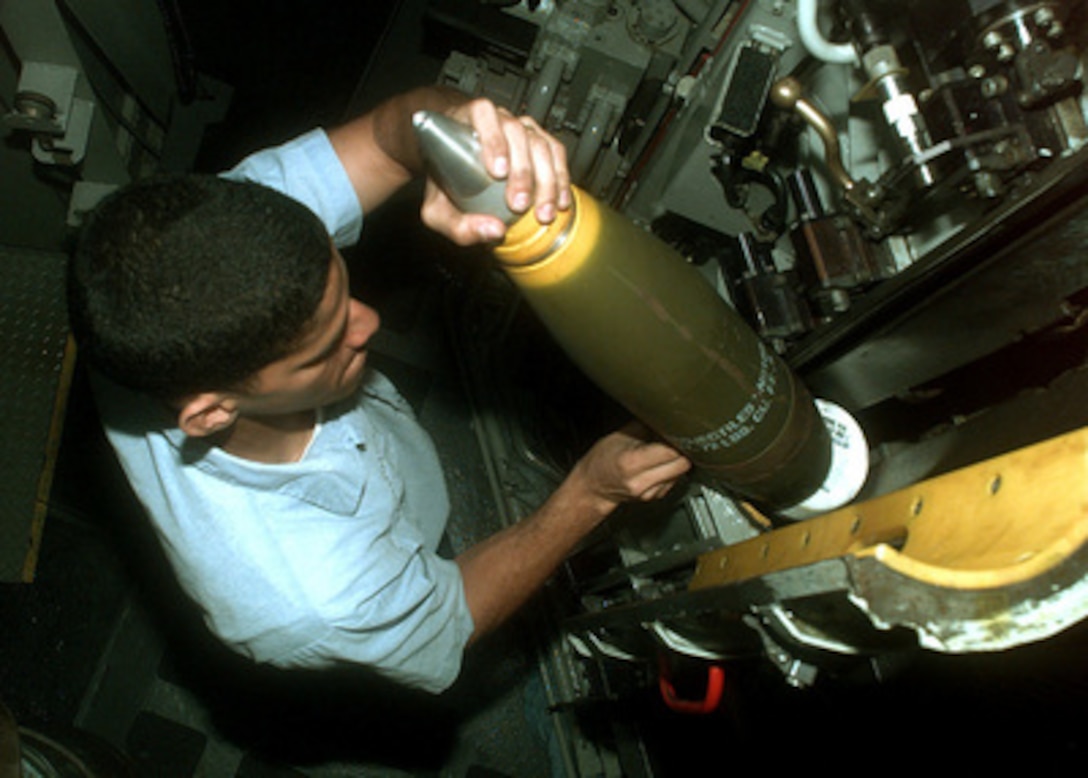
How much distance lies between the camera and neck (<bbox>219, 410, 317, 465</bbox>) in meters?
1.30

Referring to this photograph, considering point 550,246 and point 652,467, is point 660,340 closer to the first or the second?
point 550,246

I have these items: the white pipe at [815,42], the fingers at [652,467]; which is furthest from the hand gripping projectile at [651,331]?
the white pipe at [815,42]

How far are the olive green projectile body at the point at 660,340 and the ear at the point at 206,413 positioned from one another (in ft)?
1.84

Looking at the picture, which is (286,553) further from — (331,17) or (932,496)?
(331,17)

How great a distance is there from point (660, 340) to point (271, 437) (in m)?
0.80

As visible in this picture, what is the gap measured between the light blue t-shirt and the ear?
9 centimetres

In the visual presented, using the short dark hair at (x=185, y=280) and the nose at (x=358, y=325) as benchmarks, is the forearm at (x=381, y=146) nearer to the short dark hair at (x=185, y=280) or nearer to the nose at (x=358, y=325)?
the nose at (x=358, y=325)

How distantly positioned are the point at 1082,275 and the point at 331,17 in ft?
10.8

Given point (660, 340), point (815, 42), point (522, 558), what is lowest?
point (522, 558)

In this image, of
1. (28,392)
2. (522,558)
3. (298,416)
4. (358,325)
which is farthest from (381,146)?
(28,392)

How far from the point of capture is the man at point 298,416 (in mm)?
1020

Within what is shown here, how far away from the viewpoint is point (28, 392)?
221 cm

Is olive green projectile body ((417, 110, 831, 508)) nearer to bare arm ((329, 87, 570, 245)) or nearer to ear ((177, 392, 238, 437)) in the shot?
bare arm ((329, 87, 570, 245))

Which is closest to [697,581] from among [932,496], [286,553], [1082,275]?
[932,496]
